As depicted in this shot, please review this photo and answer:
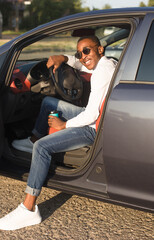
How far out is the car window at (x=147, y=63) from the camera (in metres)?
2.17

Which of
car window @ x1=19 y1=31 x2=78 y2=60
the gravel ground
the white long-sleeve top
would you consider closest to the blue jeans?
the white long-sleeve top

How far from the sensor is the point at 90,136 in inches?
103

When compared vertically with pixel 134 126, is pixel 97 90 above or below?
above

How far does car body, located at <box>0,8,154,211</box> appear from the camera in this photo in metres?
2.14

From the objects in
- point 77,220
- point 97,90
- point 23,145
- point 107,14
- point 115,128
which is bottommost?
point 77,220

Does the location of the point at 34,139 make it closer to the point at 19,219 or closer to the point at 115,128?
the point at 19,219

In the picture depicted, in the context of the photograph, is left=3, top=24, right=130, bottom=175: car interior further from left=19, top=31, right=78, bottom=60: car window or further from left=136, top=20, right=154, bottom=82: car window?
left=136, top=20, right=154, bottom=82: car window

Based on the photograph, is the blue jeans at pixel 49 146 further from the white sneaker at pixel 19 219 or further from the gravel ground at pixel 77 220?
the gravel ground at pixel 77 220

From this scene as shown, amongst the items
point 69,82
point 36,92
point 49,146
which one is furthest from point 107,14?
point 36,92

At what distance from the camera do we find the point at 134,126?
2.13 m

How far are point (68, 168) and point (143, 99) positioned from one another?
887 millimetres

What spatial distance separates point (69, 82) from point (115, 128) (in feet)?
3.10

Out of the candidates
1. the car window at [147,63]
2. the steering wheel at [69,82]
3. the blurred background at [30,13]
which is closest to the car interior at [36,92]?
the steering wheel at [69,82]

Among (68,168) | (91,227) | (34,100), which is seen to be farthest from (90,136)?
(34,100)
